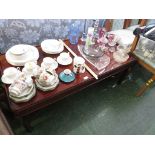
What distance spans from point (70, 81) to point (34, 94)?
0.29 metres

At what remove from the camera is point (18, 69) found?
3.87 feet

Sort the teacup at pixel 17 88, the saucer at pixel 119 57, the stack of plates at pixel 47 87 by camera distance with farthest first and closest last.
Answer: the saucer at pixel 119 57
the stack of plates at pixel 47 87
the teacup at pixel 17 88

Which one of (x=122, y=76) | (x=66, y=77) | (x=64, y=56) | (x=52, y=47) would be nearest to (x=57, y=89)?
(x=66, y=77)

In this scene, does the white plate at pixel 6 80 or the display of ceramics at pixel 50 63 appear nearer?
the white plate at pixel 6 80

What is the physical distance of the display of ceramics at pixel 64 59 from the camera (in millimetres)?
1301

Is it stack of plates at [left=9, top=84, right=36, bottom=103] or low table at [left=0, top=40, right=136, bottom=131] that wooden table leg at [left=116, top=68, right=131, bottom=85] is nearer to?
low table at [left=0, top=40, right=136, bottom=131]

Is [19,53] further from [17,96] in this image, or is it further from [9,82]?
[17,96]

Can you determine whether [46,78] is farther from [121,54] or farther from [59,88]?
[121,54]

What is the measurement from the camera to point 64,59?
1.32 metres

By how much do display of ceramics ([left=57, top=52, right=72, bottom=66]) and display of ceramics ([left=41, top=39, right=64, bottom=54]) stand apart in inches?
2.7

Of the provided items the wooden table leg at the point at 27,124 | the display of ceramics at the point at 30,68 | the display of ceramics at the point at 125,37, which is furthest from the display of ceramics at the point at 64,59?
the display of ceramics at the point at 125,37

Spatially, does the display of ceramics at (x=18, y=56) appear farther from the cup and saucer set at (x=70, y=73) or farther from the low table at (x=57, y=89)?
the cup and saucer set at (x=70, y=73)
